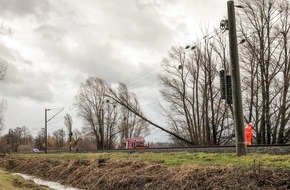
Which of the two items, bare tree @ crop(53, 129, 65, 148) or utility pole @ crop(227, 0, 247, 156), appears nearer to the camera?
utility pole @ crop(227, 0, 247, 156)

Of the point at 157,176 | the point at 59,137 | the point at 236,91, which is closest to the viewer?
the point at 157,176

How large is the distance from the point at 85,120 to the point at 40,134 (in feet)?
139

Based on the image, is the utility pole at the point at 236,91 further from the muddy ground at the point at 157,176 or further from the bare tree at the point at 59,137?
the bare tree at the point at 59,137

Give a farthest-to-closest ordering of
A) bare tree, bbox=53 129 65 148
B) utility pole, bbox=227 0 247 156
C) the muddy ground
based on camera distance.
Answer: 1. bare tree, bbox=53 129 65 148
2. utility pole, bbox=227 0 247 156
3. the muddy ground

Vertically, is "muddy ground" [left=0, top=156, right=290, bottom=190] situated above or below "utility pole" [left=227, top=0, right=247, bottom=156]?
below

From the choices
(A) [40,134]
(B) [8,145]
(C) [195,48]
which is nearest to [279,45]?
(C) [195,48]

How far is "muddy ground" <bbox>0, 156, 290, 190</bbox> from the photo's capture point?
967 centimetres

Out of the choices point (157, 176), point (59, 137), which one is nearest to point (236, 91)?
point (157, 176)

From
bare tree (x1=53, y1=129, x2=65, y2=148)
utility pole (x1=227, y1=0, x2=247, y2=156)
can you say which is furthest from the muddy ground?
bare tree (x1=53, y1=129, x2=65, y2=148)

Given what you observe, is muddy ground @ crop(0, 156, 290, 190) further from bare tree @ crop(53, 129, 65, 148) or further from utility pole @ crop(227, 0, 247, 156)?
bare tree @ crop(53, 129, 65, 148)

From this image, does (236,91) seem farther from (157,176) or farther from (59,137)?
(59,137)

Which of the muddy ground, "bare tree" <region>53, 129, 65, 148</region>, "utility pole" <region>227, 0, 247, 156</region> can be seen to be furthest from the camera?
"bare tree" <region>53, 129, 65, 148</region>

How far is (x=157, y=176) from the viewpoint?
44.8 ft

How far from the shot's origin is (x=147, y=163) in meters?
16.2
